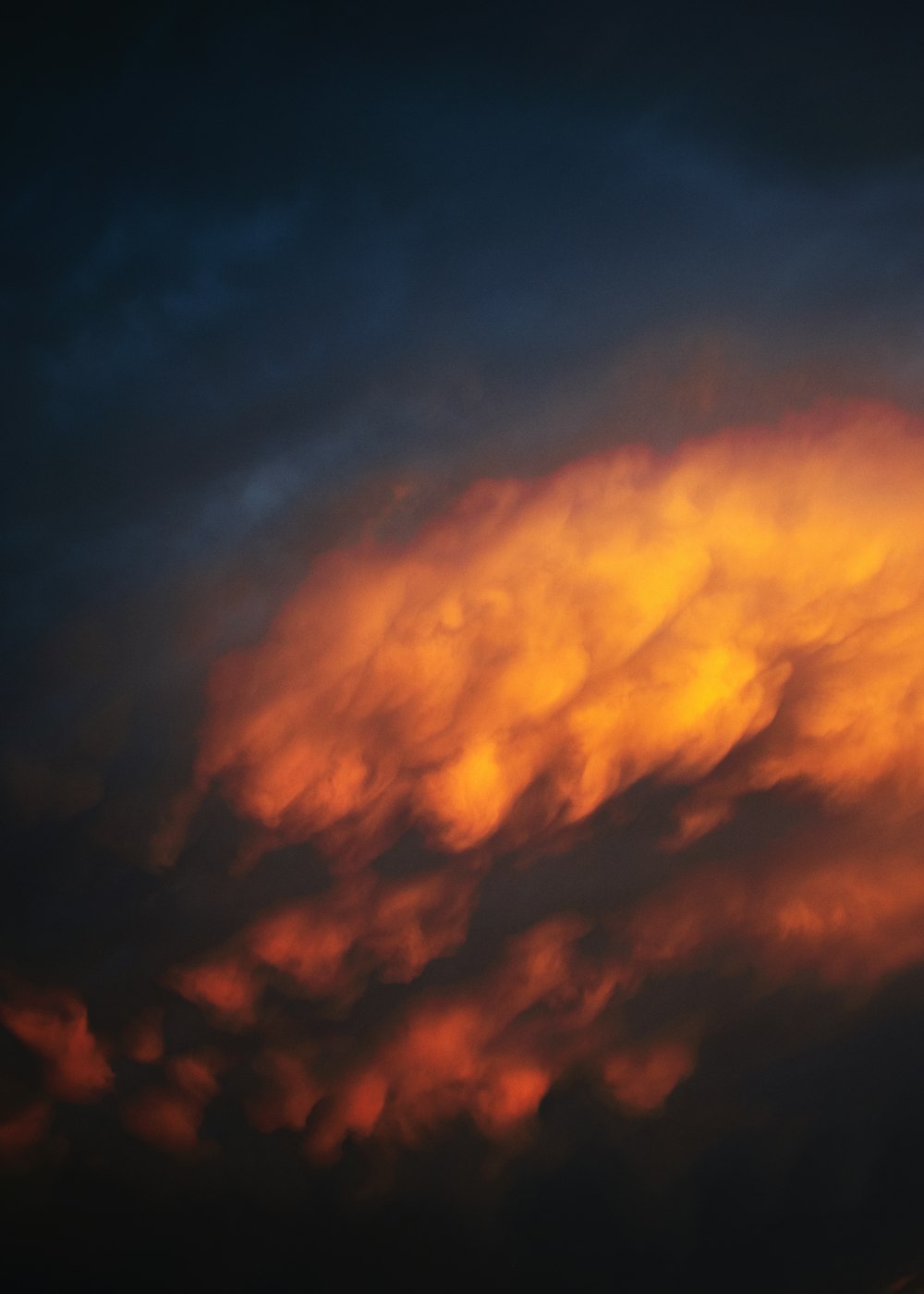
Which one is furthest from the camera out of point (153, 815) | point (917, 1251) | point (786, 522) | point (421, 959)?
point (917, 1251)

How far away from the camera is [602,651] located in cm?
782

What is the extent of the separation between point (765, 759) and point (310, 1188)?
6907 millimetres

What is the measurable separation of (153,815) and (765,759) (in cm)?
616

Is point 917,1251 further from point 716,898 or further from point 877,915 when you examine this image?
point 716,898

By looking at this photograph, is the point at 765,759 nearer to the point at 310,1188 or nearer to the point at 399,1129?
the point at 399,1129

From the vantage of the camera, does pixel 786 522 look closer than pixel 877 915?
Yes

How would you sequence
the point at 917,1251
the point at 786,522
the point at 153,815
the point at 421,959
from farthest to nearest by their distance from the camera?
the point at 917,1251 → the point at 421,959 → the point at 153,815 → the point at 786,522

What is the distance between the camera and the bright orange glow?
23.6 feet

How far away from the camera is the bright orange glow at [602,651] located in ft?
23.6

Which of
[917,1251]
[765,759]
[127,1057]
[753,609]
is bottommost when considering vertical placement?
[917,1251]

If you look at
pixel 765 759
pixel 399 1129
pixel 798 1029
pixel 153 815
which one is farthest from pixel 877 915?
pixel 153 815

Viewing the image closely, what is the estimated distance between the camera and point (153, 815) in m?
8.34

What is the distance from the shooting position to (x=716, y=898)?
359 inches

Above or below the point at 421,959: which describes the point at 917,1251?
below
